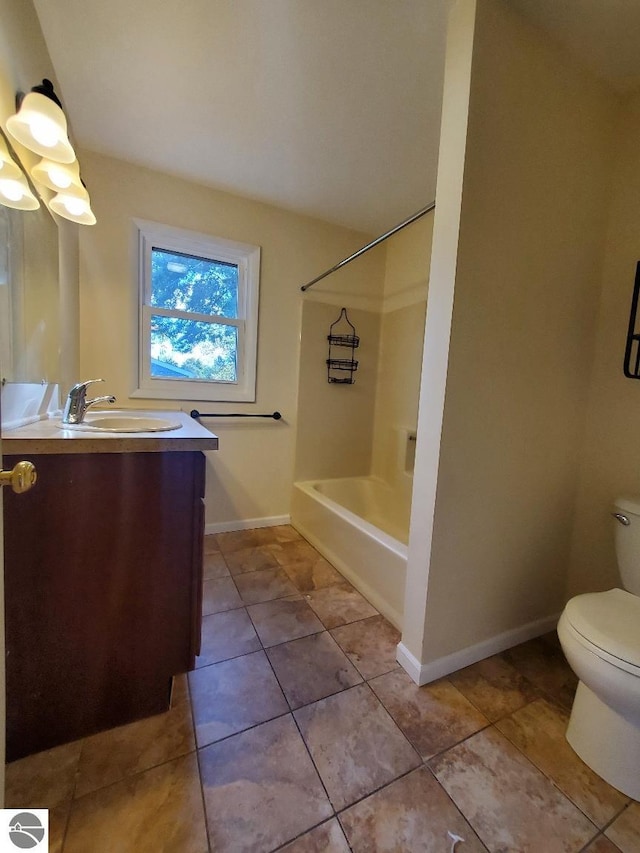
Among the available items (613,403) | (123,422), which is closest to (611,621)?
(613,403)

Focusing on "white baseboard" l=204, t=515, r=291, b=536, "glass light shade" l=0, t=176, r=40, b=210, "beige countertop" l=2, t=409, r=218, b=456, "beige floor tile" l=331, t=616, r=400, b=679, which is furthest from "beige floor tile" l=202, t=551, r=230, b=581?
"glass light shade" l=0, t=176, r=40, b=210

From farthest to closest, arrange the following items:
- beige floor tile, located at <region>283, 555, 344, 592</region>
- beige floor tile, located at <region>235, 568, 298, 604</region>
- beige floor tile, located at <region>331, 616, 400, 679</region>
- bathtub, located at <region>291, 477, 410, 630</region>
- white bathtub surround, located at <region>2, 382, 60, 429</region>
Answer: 1. beige floor tile, located at <region>283, 555, 344, 592</region>
2. beige floor tile, located at <region>235, 568, 298, 604</region>
3. bathtub, located at <region>291, 477, 410, 630</region>
4. beige floor tile, located at <region>331, 616, 400, 679</region>
5. white bathtub surround, located at <region>2, 382, 60, 429</region>

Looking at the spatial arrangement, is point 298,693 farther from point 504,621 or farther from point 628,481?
point 628,481

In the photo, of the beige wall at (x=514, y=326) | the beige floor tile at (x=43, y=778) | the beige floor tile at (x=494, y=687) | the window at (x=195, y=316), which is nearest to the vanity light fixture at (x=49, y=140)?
the window at (x=195, y=316)

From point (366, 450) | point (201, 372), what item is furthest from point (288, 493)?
point (201, 372)

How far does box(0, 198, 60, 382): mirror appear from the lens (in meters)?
0.95

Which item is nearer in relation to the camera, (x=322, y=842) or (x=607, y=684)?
(x=322, y=842)

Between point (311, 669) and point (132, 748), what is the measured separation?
61cm

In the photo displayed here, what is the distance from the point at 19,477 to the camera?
0.60m

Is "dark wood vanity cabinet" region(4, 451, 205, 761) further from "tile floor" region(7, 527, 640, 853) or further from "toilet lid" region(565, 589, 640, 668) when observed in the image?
"toilet lid" region(565, 589, 640, 668)

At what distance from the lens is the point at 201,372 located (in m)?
2.40

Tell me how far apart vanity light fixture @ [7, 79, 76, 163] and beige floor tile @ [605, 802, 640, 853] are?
96.0 inches

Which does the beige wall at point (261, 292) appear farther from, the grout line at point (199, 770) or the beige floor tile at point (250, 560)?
the grout line at point (199, 770)

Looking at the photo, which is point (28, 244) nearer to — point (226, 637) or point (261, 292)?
point (261, 292)
